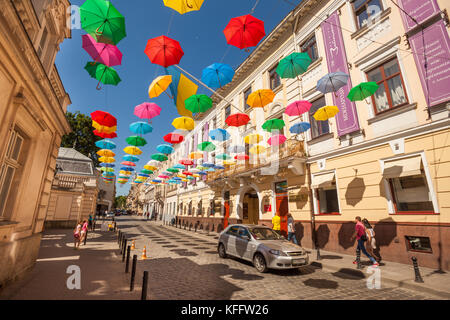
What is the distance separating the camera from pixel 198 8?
6.37 metres

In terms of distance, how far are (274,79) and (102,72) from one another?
13320 millimetres

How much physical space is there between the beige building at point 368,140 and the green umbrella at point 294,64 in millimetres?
3393

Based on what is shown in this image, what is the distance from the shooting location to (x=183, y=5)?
20.7ft

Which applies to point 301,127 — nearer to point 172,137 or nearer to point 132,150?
point 172,137

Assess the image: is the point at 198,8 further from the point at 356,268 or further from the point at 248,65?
the point at 248,65

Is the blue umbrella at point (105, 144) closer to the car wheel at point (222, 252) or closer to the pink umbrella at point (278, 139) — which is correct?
the car wheel at point (222, 252)

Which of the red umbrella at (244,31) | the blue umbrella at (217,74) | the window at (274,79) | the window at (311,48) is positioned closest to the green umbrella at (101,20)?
the red umbrella at (244,31)

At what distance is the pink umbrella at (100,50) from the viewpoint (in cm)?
666

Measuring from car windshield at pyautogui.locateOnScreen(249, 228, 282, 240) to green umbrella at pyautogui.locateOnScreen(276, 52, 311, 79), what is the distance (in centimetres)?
727

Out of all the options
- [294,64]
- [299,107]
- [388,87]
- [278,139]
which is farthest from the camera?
[278,139]

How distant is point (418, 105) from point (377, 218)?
4.99 m

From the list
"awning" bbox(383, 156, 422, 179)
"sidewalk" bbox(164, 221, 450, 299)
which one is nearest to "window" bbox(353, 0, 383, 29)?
"awning" bbox(383, 156, 422, 179)

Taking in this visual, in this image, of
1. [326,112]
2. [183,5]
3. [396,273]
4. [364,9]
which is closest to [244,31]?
[183,5]
